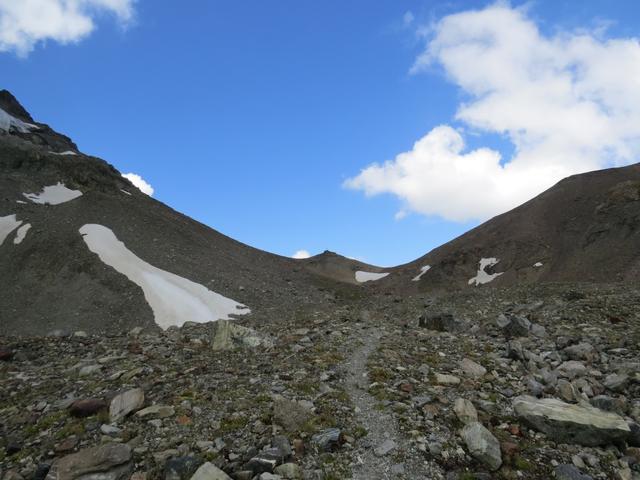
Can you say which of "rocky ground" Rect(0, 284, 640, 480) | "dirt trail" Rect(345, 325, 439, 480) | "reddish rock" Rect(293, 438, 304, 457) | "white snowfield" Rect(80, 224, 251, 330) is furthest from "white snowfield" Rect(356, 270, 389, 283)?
"reddish rock" Rect(293, 438, 304, 457)

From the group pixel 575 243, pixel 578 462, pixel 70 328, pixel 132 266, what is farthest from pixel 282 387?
pixel 575 243

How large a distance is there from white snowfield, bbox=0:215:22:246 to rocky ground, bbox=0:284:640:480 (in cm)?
2778

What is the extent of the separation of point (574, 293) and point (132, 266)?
119ft

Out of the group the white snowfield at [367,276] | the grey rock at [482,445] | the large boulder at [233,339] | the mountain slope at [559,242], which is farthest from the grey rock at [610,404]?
the white snowfield at [367,276]

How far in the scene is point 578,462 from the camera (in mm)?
8000

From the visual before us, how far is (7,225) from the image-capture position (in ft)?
135

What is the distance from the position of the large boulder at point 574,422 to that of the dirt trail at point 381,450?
3.11 m

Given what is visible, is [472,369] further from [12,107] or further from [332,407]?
[12,107]

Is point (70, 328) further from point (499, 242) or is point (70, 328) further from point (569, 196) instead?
point (569, 196)

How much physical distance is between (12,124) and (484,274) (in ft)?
317

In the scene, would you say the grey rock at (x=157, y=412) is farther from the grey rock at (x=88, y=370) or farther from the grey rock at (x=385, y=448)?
the grey rock at (x=88, y=370)

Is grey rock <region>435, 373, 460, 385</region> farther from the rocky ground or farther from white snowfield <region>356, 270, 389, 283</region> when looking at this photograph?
white snowfield <region>356, 270, 389, 283</region>

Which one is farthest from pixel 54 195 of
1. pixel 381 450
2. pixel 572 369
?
pixel 572 369

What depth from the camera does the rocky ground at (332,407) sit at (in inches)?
321
